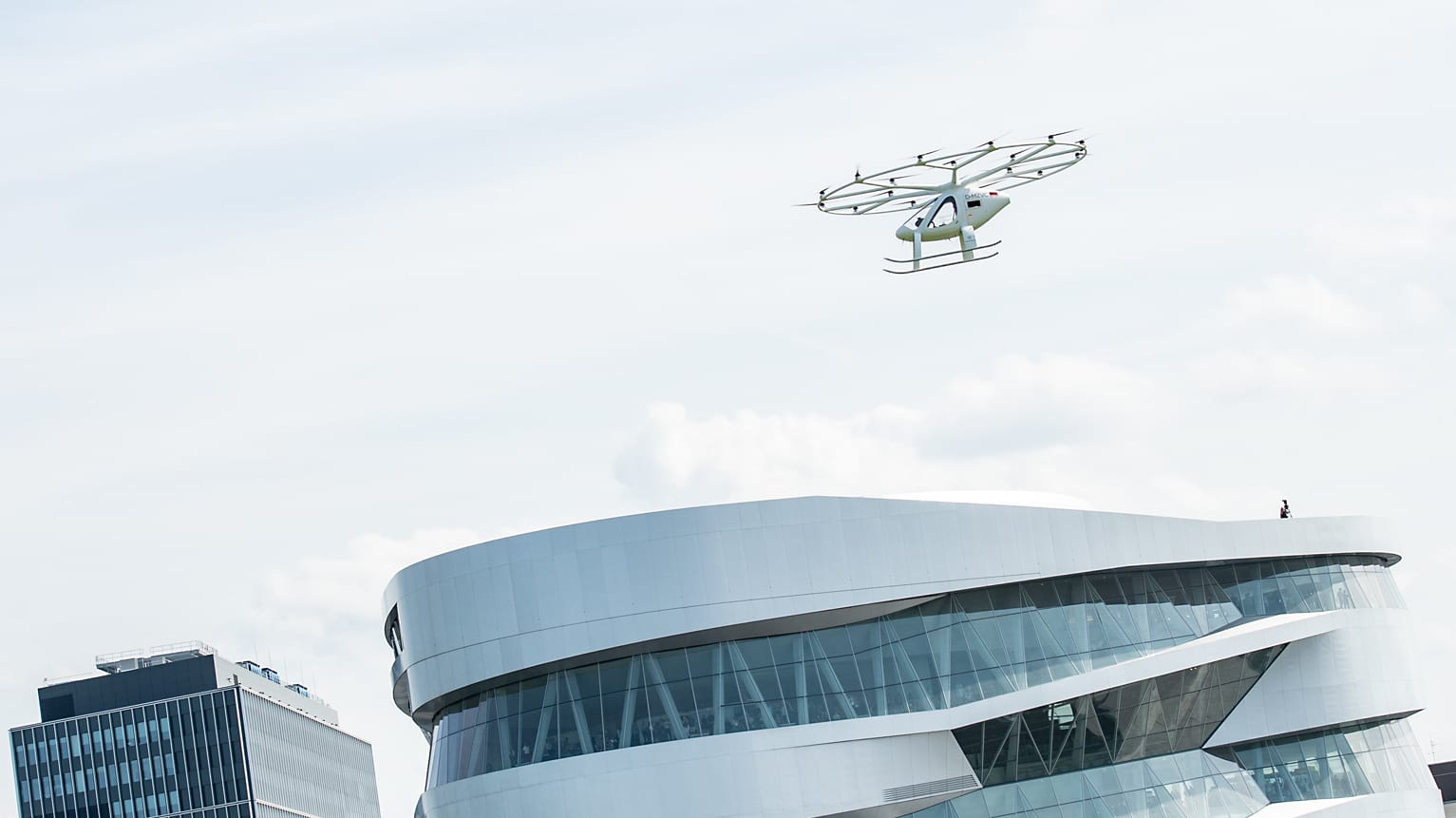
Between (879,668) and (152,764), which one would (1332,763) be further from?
(152,764)

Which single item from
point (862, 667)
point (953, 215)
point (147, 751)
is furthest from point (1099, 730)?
point (147, 751)

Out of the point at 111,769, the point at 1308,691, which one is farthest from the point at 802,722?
the point at 111,769

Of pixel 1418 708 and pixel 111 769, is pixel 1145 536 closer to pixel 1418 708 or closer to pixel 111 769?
pixel 1418 708

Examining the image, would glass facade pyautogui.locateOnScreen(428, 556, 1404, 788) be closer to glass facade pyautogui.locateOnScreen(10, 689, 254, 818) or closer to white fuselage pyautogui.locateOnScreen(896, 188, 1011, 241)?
white fuselage pyautogui.locateOnScreen(896, 188, 1011, 241)

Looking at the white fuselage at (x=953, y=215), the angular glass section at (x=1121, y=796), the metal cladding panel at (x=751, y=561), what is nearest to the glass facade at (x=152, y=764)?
the metal cladding panel at (x=751, y=561)

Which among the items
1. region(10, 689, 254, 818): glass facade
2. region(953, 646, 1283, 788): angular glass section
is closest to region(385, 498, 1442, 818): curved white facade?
region(953, 646, 1283, 788): angular glass section

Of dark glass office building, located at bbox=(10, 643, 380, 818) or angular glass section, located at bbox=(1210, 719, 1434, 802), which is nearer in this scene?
angular glass section, located at bbox=(1210, 719, 1434, 802)
